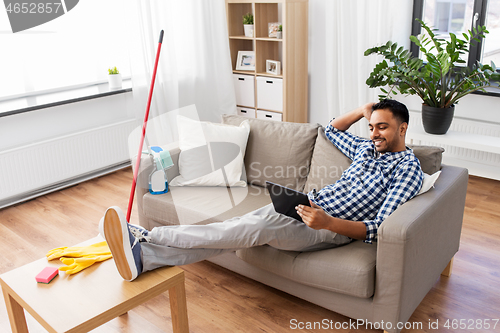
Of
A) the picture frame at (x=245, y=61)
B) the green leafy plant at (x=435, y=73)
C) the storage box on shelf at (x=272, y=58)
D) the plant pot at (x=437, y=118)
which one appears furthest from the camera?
the picture frame at (x=245, y=61)

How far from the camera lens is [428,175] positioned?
6.63 ft

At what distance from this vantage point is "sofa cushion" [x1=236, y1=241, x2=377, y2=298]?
1773mm

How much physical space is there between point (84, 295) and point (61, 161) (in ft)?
6.91

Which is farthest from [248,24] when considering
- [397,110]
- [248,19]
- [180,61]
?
[397,110]

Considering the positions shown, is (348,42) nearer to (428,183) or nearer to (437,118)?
(437,118)

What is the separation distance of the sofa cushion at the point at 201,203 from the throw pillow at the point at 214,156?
0.16 ft

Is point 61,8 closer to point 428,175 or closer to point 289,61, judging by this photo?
point 289,61

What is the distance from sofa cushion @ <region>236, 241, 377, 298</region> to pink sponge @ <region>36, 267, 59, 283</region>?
81 cm

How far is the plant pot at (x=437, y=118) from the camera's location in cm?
325

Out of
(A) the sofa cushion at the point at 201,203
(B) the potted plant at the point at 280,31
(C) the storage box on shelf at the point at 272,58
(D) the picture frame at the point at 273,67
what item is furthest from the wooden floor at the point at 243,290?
(B) the potted plant at the point at 280,31

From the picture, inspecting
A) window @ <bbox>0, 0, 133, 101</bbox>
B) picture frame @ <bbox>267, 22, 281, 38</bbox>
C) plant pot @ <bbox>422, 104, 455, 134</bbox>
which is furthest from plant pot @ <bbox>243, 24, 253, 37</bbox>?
plant pot @ <bbox>422, 104, 455, 134</bbox>

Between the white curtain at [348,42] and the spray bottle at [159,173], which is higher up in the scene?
the white curtain at [348,42]

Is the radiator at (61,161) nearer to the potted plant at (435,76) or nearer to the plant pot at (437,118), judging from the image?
the potted plant at (435,76)

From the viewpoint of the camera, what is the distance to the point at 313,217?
179cm
